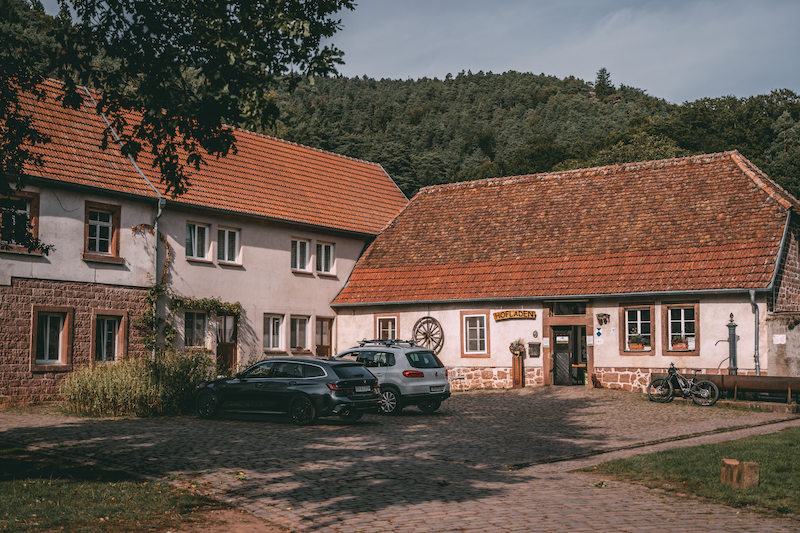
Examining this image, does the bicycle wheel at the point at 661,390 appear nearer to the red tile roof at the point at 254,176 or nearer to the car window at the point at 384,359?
the car window at the point at 384,359

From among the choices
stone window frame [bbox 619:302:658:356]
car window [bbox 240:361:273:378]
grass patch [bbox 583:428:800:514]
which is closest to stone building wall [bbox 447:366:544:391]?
stone window frame [bbox 619:302:658:356]

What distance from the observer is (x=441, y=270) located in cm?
3175

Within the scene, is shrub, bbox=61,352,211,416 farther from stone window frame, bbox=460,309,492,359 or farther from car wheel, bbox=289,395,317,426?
stone window frame, bbox=460,309,492,359

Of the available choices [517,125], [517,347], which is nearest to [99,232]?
[517,347]

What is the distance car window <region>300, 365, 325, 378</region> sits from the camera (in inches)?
723

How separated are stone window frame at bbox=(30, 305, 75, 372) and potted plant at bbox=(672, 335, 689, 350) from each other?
17.8 meters

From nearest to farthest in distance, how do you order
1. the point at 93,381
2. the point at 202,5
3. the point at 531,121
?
the point at 202,5 → the point at 93,381 → the point at 531,121

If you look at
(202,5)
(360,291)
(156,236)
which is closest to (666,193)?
(360,291)

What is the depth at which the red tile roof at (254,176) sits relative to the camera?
25.0 meters

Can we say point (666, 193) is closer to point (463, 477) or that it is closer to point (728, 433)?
point (728, 433)

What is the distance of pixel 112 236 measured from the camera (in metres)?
25.4

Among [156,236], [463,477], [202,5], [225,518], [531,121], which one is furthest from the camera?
[531,121]

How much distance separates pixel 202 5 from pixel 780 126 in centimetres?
6000

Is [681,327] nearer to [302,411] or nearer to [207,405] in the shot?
[302,411]
